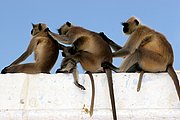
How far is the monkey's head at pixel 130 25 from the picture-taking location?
16.1ft

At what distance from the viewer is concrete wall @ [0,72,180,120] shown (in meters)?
3.31

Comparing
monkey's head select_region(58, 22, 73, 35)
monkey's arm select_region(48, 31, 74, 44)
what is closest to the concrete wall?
monkey's arm select_region(48, 31, 74, 44)

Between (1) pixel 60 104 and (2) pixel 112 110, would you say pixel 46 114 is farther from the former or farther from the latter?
(2) pixel 112 110

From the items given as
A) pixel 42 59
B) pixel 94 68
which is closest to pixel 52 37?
pixel 42 59

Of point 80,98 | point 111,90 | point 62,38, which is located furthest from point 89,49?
point 111,90

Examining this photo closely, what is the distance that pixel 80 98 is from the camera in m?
3.41

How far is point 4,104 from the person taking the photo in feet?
11.1

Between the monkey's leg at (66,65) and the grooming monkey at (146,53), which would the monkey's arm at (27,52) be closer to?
the monkey's leg at (66,65)

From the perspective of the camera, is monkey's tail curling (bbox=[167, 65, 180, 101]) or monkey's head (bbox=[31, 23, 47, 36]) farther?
monkey's head (bbox=[31, 23, 47, 36])

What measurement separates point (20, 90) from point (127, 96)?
887 millimetres

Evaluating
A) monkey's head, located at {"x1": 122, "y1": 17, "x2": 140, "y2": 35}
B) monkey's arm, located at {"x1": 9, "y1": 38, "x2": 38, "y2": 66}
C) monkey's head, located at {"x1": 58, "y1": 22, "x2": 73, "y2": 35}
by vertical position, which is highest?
monkey's head, located at {"x1": 58, "y1": 22, "x2": 73, "y2": 35}

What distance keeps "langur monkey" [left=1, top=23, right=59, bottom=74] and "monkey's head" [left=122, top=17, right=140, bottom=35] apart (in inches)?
33.3

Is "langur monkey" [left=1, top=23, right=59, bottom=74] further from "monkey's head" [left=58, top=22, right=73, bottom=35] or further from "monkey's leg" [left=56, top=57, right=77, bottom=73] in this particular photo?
"monkey's leg" [left=56, top=57, right=77, bottom=73]

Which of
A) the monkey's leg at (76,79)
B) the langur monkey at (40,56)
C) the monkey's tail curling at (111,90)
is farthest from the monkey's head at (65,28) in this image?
the monkey's tail curling at (111,90)
